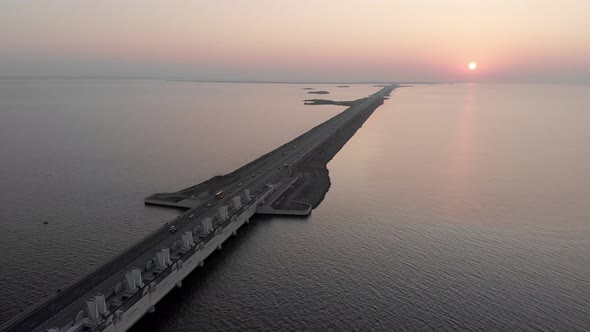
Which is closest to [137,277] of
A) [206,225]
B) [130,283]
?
[130,283]

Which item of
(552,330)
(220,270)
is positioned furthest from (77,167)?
(552,330)

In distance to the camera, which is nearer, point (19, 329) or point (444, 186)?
point (19, 329)

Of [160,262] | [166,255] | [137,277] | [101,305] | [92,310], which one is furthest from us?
[166,255]

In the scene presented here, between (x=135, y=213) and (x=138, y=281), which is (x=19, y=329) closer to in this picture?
(x=138, y=281)

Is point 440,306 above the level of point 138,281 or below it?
below

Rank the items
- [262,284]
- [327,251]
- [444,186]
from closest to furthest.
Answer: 1. [262,284]
2. [327,251]
3. [444,186]

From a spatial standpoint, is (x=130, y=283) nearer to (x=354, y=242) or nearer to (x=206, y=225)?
(x=206, y=225)

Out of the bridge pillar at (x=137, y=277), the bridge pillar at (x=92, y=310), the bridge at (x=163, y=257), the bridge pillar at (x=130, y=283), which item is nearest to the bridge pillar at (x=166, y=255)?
the bridge at (x=163, y=257)

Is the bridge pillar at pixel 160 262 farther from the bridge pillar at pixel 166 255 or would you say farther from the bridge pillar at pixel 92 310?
the bridge pillar at pixel 92 310
